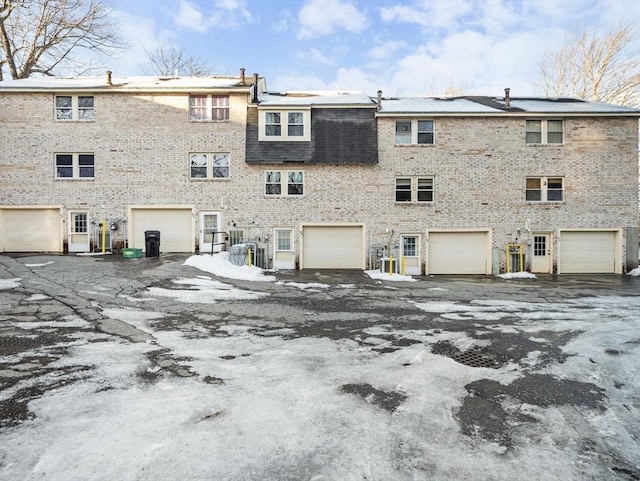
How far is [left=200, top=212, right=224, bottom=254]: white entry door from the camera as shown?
15406 millimetres

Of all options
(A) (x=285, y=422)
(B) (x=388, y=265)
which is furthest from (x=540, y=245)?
(A) (x=285, y=422)

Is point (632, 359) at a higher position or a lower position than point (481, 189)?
lower

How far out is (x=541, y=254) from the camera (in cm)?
1552

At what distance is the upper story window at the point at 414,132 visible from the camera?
1570cm

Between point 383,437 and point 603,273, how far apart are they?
1755 centimetres

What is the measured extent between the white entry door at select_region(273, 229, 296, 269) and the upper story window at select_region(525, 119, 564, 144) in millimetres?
11599

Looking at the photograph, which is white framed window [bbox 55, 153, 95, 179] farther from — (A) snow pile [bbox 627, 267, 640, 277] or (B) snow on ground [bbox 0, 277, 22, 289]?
(A) snow pile [bbox 627, 267, 640, 277]

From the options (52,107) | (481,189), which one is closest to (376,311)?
Answer: (481,189)

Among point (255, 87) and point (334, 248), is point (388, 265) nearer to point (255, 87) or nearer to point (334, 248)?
point (334, 248)

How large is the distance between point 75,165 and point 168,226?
4.79 m

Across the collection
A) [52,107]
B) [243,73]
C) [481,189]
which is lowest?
[481,189]

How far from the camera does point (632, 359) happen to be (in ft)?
15.4

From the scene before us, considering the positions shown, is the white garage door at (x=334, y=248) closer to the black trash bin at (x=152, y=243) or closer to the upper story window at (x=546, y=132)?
the black trash bin at (x=152, y=243)

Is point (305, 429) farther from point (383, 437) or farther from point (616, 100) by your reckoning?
point (616, 100)
